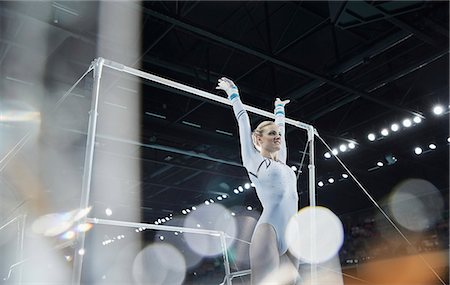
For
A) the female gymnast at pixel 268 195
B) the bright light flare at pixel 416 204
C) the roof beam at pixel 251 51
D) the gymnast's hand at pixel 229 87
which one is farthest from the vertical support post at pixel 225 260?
the bright light flare at pixel 416 204

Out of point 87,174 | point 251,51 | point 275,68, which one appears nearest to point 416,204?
point 275,68

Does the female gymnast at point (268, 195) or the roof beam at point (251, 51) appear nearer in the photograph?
the female gymnast at point (268, 195)

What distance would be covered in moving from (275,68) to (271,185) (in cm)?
427

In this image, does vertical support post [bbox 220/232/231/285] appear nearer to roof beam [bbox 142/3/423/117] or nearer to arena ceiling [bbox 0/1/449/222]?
arena ceiling [bbox 0/1/449/222]

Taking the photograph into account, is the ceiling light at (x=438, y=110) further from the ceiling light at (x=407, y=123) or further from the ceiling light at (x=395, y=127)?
the ceiling light at (x=395, y=127)

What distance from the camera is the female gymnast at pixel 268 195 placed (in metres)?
2.20

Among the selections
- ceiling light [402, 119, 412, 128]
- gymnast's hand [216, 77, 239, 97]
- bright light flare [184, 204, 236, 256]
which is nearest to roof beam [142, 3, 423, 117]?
ceiling light [402, 119, 412, 128]

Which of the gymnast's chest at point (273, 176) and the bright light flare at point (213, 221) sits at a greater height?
the bright light flare at point (213, 221)

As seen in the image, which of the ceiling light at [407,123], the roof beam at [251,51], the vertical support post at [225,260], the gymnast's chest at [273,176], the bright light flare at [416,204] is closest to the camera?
the gymnast's chest at [273,176]

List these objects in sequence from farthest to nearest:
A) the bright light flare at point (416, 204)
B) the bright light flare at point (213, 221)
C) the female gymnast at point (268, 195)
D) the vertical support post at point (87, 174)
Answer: the bright light flare at point (213, 221) < the bright light flare at point (416, 204) < the female gymnast at point (268, 195) < the vertical support post at point (87, 174)

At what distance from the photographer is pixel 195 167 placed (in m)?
8.97

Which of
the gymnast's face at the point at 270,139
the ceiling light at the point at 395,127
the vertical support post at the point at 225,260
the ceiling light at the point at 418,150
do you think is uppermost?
the ceiling light at the point at 395,127

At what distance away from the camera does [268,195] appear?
2.34 meters

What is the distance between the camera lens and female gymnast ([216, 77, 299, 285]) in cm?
220
